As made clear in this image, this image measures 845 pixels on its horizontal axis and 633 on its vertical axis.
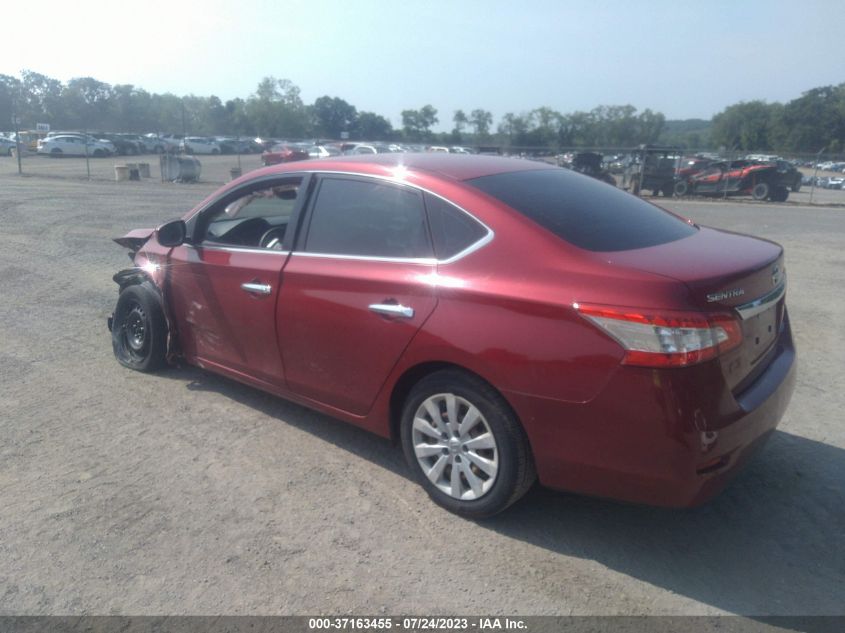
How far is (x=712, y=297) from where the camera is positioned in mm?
2986

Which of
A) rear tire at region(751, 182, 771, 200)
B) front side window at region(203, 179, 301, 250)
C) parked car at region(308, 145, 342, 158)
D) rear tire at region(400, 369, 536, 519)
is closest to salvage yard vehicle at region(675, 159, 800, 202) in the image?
rear tire at region(751, 182, 771, 200)

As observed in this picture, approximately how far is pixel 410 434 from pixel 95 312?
4907mm

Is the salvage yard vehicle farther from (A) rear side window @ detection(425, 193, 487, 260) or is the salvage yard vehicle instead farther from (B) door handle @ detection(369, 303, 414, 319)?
(B) door handle @ detection(369, 303, 414, 319)

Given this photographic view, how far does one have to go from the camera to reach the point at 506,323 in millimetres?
3205

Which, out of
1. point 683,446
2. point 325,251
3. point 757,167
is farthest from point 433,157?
point 757,167

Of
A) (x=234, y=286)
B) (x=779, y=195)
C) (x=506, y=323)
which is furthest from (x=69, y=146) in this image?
(x=506, y=323)

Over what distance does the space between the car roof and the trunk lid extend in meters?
1.06

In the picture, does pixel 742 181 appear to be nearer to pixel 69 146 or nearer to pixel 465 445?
pixel 465 445

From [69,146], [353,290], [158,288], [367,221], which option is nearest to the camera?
[353,290]

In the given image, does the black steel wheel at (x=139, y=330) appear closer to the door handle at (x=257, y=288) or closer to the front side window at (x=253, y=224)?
the front side window at (x=253, y=224)

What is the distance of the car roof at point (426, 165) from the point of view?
13.1ft

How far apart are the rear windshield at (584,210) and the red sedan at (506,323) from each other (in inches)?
0.6

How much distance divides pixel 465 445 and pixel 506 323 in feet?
2.20

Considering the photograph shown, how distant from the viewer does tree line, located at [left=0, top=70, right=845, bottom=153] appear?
56156mm
